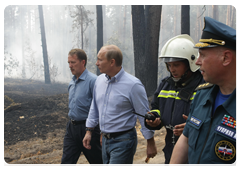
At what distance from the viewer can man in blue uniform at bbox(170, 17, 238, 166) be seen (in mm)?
1423

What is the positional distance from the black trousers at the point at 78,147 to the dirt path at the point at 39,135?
150 cm

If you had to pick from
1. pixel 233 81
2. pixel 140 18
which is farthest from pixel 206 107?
pixel 140 18

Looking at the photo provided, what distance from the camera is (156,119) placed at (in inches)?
104

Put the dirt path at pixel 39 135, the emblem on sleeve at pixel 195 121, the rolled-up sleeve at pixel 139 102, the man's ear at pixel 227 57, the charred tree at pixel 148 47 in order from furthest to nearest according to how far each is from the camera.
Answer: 1. the charred tree at pixel 148 47
2. the dirt path at pixel 39 135
3. the rolled-up sleeve at pixel 139 102
4. the emblem on sleeve at pixel 195 121
5. the man's ear at pixel 227 57

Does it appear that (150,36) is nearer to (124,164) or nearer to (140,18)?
(140,18)

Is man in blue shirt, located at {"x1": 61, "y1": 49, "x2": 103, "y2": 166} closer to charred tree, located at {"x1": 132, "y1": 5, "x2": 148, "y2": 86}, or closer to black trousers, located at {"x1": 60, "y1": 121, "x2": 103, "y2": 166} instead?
black trousers, located at {"x1": 60, "y1": 121, "x2": 103, "y2": 166}

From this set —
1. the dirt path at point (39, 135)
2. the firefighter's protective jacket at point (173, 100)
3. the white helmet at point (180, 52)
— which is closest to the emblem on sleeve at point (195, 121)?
the firefighter's protective jacket at point (173, 100)

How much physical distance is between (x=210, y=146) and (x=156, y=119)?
1.15 metres

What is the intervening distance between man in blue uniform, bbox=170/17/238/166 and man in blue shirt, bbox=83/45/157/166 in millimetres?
1389

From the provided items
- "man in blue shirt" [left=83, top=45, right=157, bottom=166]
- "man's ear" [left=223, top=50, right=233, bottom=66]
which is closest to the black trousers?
"man in blue shirt" [left=83, top=45, right=157, bottom=166]

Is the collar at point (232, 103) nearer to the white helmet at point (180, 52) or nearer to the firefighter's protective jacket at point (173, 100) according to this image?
the firefighter's protective jacket at point (173, 100)

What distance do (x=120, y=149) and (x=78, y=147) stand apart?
1324mm

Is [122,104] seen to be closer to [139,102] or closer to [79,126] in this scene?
[139,102]

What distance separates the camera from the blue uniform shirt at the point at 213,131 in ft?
4.60
